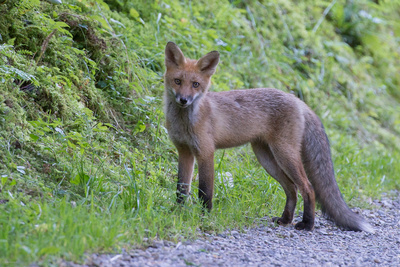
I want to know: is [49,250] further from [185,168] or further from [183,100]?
[185,168]

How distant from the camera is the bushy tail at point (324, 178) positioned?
17.1ft

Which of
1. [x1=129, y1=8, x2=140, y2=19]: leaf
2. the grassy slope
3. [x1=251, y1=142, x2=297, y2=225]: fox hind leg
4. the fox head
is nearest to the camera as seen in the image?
the grassy slope

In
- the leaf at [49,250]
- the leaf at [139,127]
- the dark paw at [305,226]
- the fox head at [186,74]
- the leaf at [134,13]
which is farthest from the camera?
the leaf at [134,13]

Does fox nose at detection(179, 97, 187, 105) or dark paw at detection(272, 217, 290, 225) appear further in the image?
dark paw at detection(272, 217, 290, 225)

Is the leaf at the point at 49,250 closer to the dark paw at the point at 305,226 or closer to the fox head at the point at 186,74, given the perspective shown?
the fox head at the point at 186,74

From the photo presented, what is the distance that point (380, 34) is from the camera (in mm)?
13383

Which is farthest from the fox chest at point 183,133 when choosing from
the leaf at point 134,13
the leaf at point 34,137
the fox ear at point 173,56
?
the leaf at point 134,13

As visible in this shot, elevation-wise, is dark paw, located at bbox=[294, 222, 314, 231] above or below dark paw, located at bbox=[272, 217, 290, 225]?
above

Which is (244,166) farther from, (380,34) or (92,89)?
(380,34)

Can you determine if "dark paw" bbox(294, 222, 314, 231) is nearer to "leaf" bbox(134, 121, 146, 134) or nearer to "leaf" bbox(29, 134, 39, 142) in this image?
"leaf" bbox(134, 121, 146, 134)

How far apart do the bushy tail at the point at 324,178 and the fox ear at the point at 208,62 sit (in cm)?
144

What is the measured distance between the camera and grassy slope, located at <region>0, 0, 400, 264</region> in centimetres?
378

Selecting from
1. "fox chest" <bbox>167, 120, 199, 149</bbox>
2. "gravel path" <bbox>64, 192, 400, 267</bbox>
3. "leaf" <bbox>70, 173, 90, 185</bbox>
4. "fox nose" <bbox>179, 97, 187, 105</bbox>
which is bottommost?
"gravel path" <bbox>64, 192, 400, 267</bbox>

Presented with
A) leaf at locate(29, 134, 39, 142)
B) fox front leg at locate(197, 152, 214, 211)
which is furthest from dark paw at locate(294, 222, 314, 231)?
leaf at locate(29, 134, 39, 142)
